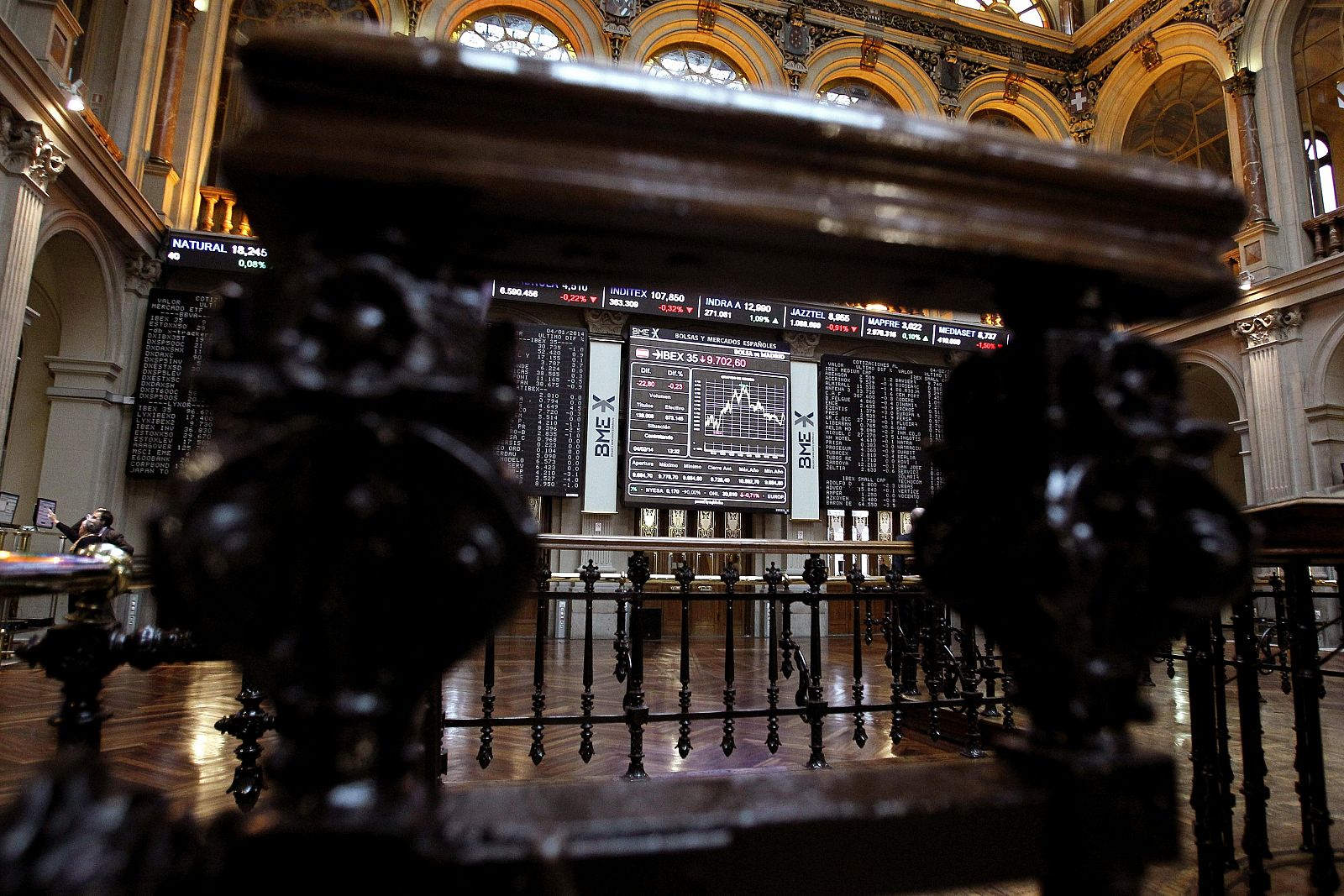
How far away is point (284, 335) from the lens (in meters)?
0.37

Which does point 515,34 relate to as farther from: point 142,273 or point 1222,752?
point 1222,752

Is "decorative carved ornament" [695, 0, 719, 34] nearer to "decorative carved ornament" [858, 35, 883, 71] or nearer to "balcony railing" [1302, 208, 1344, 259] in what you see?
"decorative carved ornament" [858, 35, 883, 71]

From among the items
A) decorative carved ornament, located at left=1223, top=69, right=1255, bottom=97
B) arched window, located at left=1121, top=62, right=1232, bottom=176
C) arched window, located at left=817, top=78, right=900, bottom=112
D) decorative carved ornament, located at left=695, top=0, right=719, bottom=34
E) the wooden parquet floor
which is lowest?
the wooden parquet floor

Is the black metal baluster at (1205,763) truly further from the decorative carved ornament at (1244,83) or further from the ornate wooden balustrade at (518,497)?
the decorative carved ornament at (1244,83)

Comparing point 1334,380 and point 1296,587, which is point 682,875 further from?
point 1334,380

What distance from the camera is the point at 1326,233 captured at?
750cm

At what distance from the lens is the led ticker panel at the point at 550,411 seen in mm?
7293

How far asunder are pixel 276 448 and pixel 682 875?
1.11 ft

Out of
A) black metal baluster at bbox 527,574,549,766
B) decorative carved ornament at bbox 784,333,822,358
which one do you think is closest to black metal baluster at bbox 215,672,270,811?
black metal baluster at bbox 527,574,549,766

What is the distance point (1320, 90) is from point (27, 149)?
1237 cm

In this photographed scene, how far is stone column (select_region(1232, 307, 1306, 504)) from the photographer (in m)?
7.34

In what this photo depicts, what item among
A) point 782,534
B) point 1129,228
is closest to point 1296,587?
point 1129,228

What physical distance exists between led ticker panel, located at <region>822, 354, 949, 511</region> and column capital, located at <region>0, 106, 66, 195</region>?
23.0ft

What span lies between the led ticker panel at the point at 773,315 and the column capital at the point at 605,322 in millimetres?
96
